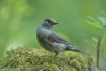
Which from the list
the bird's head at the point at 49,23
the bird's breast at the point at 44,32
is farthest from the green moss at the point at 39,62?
the bird's head at the point at 49,23

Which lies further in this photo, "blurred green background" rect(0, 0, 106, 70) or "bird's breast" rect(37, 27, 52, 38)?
"blurred green background" rect(0, 0, 106, 70)

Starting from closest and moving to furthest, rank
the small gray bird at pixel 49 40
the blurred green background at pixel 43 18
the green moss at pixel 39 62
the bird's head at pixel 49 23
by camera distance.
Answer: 1. the green moss at pixel 39 62
2. the small gray bird at pixel 49 40
3. the bird's head at pixel 49 23
4. the blurred green background at pixel 43 18

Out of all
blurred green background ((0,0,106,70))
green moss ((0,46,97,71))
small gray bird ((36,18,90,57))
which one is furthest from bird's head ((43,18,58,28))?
blurred green background ((0,0,106,70))

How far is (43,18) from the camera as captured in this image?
1009cm

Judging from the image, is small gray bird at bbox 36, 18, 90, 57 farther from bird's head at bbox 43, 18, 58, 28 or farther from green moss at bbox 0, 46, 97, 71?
green moss at bbox 0, 46, 97, 71

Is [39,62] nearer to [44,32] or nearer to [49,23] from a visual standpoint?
[44,32]

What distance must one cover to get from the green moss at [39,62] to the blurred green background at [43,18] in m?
1.35

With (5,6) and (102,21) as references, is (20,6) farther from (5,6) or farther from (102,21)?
(102,21)

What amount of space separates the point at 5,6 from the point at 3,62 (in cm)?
308

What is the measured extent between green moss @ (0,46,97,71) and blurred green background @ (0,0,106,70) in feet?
4.42

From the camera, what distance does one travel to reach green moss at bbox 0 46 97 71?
17.4 ft

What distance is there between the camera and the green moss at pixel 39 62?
5.31m

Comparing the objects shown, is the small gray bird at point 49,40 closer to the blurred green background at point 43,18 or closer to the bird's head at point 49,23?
the bird's head at point 49,23

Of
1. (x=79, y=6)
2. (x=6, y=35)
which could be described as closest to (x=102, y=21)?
(x=6, y=35)
